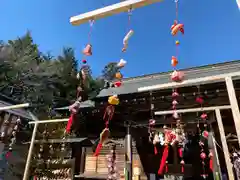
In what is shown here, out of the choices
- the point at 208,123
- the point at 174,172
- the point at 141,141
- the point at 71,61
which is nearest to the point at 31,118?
the point at 141,141

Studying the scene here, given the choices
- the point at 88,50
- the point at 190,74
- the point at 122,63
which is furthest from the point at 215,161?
the point at 190,74

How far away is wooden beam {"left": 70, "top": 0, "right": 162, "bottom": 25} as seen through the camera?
314cm

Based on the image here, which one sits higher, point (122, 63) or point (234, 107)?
point (122, 63)

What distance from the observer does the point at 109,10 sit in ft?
10.9

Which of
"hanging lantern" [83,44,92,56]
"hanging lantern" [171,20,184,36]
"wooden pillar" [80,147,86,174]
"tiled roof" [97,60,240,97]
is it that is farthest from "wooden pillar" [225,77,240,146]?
"wooden pillar" [80,147,86,174]

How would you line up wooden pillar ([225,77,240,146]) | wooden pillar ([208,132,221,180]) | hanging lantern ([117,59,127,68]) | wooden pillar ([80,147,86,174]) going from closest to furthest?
1. wooden pillar ([225,77,240,146])
2. hanging lantern ([117,59,127,68])
3. wooden pillar ([208,132,221,180])
4. wooden pillar ([80,147,86,174])

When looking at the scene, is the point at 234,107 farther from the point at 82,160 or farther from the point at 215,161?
the point at 82,160

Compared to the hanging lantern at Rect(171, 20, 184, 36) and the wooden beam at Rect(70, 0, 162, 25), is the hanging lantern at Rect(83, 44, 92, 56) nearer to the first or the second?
the wooden beam at Rect(70, 0, 162, 25)

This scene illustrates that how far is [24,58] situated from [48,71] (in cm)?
221

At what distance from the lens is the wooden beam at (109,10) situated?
3.14m

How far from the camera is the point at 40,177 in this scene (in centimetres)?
764

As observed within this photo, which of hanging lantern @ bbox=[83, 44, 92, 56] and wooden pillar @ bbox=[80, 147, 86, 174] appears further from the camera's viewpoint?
wooden pillar @ bbox=[80, 147, 86, 174]

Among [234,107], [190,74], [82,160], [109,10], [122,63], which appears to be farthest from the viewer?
[190,74]

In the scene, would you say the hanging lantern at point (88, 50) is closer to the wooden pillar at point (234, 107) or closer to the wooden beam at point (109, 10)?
the wooden beam at point (109, 10)
